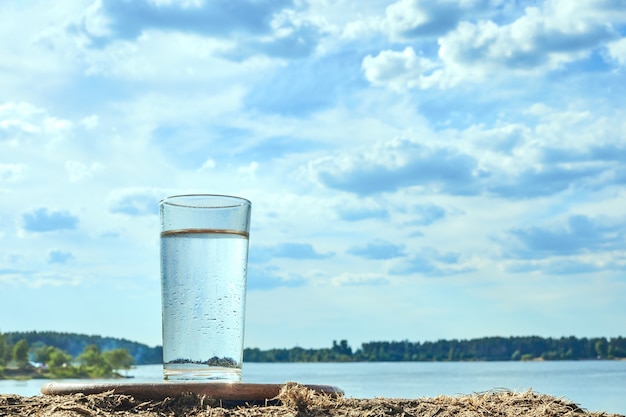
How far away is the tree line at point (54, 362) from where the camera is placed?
5284 centimetres

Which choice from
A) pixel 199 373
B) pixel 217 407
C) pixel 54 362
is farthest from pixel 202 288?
pixel 54 362

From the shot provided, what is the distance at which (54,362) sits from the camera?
5509 cm

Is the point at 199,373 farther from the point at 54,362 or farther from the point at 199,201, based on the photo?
the point at 54,362

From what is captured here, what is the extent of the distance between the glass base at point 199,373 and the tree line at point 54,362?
52.1 metres

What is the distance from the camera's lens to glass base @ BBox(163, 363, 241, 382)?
3.69 metres

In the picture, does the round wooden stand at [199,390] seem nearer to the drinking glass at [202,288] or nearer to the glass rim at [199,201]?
the drinking glass at [202,288]

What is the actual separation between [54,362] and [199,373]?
182 feet

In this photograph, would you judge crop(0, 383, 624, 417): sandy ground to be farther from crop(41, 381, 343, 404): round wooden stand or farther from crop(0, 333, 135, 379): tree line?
crop(0, 333, 135, 379): tree line

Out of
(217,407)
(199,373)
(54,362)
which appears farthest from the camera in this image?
(54,362)

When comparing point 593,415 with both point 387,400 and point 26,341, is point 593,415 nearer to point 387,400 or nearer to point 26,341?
point 387,400

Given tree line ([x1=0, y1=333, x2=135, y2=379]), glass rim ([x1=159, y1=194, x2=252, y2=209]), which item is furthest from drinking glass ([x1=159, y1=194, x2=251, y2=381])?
tree line ([x1=0, y1=333, x2=135, y2=379])

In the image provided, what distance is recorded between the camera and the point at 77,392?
372cm

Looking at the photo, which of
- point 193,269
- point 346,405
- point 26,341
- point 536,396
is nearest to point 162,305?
point 193,269

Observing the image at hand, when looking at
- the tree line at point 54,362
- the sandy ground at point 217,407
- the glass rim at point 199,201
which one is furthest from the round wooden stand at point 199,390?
the tree line at point 54,362
